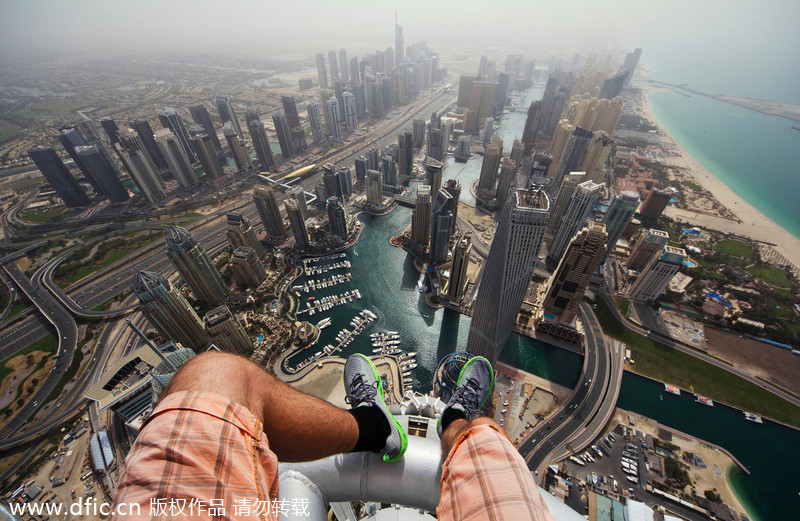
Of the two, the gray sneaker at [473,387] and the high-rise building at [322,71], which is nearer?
the gray sneaker at [473,387]

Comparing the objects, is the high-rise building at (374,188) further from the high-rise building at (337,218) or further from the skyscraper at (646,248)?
the skyscraper at (646,248)

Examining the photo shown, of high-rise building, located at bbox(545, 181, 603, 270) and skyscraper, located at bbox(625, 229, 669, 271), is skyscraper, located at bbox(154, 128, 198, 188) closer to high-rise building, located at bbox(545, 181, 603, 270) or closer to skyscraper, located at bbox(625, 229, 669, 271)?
high-rise building, located at bbox(545, 181, 603, 270)

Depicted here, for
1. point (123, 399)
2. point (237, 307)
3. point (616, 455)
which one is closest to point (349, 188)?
point (237, 307)

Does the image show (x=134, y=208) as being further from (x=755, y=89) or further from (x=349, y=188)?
(x=755, y=89)

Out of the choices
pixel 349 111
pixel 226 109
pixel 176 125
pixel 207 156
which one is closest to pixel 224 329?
pixel 207 156

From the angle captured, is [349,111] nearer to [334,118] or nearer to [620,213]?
[334,118]

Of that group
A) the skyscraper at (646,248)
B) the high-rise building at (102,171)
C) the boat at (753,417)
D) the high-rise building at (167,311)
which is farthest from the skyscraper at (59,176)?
the boat at (753,417)

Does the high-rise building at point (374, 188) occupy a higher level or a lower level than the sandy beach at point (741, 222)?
higher
